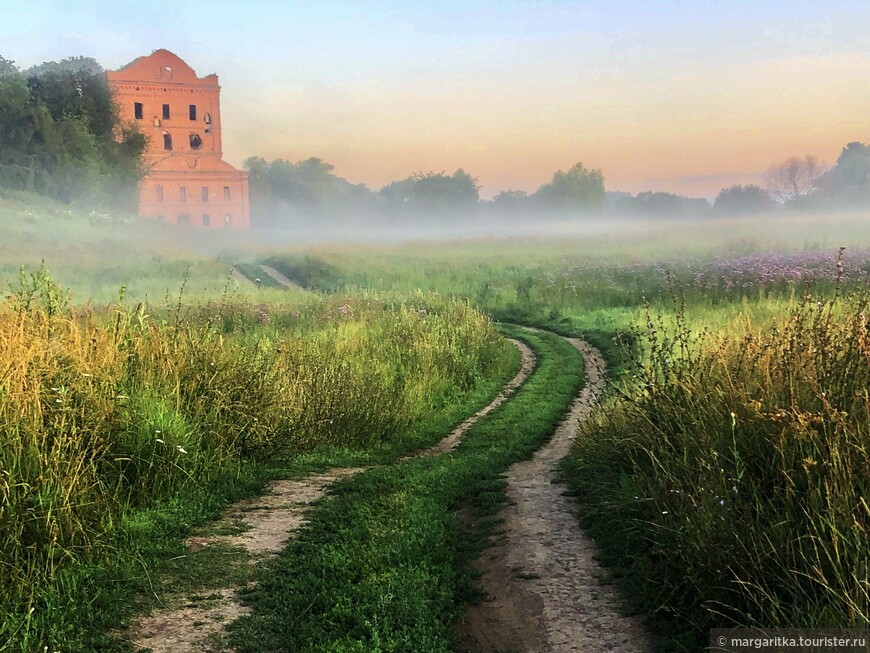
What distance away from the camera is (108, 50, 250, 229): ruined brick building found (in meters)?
71.0

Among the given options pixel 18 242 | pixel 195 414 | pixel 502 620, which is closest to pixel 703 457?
pixel 502 620

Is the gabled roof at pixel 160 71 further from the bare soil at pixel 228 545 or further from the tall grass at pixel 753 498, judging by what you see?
the tall grass at pixel 753 498

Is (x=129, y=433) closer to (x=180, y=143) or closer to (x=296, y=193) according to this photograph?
(x=180, y=143)

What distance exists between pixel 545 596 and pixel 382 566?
4.10 ft

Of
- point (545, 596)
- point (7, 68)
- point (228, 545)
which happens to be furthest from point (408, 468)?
point (7, 68)

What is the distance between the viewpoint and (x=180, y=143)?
245 feet

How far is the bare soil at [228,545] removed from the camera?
4035 mm

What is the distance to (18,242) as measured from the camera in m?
35.5

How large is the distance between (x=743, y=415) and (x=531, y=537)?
1.92 metres

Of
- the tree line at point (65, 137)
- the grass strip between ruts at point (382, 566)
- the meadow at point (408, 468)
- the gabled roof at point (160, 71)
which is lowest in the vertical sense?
the grass strip between ruts at point (382, 566)

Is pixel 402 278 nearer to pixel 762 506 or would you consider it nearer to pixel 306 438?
pixel 306 438

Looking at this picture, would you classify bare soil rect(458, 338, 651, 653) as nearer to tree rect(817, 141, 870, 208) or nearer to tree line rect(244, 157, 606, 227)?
tree rect(817, 141, 870, 208)

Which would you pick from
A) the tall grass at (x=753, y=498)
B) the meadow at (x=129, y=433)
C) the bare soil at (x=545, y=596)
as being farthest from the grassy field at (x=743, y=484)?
the meadow at (x=129, y=433)

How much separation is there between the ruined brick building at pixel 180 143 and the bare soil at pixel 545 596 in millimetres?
→ 70018
